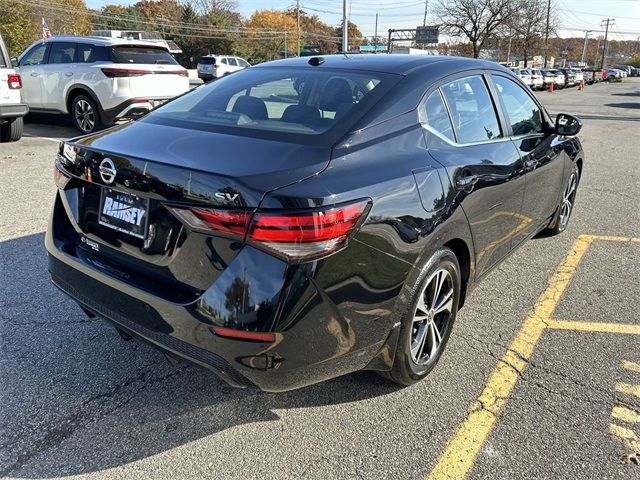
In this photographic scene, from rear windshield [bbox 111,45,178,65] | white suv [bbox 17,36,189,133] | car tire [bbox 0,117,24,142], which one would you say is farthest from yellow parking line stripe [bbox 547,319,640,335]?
car tire [bbox 0,117,24,142]

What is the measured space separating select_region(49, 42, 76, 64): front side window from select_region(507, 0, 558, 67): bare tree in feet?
170

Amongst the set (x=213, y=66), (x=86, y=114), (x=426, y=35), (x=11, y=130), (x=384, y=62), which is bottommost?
(x=11, y=130)

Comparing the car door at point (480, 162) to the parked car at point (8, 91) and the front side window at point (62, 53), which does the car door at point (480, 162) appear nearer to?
the parked car at point (8, 91)

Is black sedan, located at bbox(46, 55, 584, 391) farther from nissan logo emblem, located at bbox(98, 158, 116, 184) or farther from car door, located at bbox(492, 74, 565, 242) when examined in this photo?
car door, located at bbox(492, 74, 565, 242)

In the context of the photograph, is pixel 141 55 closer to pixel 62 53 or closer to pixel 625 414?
pixel 62 53

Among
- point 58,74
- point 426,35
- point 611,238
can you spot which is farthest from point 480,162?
point 426,35

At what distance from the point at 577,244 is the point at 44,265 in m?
4.82

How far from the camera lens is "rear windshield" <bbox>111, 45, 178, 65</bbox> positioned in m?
9.67

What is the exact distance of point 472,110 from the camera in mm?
3242

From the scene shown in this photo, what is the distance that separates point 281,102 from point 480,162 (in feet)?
3.93

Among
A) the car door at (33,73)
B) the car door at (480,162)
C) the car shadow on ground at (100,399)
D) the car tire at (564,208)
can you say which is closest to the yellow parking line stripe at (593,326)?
the car door at (480,162)

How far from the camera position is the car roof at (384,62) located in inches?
117

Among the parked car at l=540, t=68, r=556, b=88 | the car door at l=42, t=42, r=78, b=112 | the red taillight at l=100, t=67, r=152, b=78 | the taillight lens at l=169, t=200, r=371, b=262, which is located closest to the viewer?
the taillight lens at l=169, t=200, r=371, b=262

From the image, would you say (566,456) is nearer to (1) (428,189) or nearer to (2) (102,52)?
(1) (428,189)
